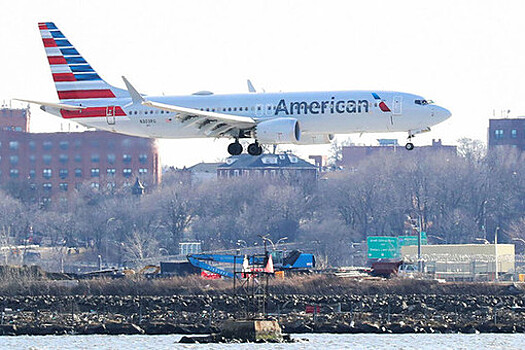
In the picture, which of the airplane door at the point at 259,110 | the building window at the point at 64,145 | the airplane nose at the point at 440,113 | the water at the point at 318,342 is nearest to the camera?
the water at the point at 318,342

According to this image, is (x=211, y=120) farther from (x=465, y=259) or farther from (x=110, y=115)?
(x=465, y=259)

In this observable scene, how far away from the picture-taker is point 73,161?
16950 cm

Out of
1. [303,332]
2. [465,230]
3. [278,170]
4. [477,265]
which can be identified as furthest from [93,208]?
[303,332]

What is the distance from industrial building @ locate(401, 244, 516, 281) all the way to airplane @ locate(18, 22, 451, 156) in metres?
38.5

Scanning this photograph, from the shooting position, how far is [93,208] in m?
178

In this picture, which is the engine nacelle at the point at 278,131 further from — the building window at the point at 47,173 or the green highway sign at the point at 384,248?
the building window at the point at 47,173

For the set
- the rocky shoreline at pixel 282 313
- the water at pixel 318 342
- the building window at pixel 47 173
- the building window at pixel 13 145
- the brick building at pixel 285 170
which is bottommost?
the water at pixel 318 342

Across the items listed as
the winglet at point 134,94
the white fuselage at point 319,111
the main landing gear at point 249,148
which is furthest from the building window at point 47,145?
the winglet at point 134,94

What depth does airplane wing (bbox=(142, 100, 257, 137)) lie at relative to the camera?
83000 mm

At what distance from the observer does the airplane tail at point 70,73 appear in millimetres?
91381

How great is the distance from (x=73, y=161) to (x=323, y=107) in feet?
297

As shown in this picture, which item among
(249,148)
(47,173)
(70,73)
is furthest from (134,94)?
(47,173)

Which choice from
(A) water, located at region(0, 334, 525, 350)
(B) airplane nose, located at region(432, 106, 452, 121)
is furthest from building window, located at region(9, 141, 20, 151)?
(A) water, located at region(0, 334, 525, 350)

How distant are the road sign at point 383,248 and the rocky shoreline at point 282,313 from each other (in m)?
47.9
